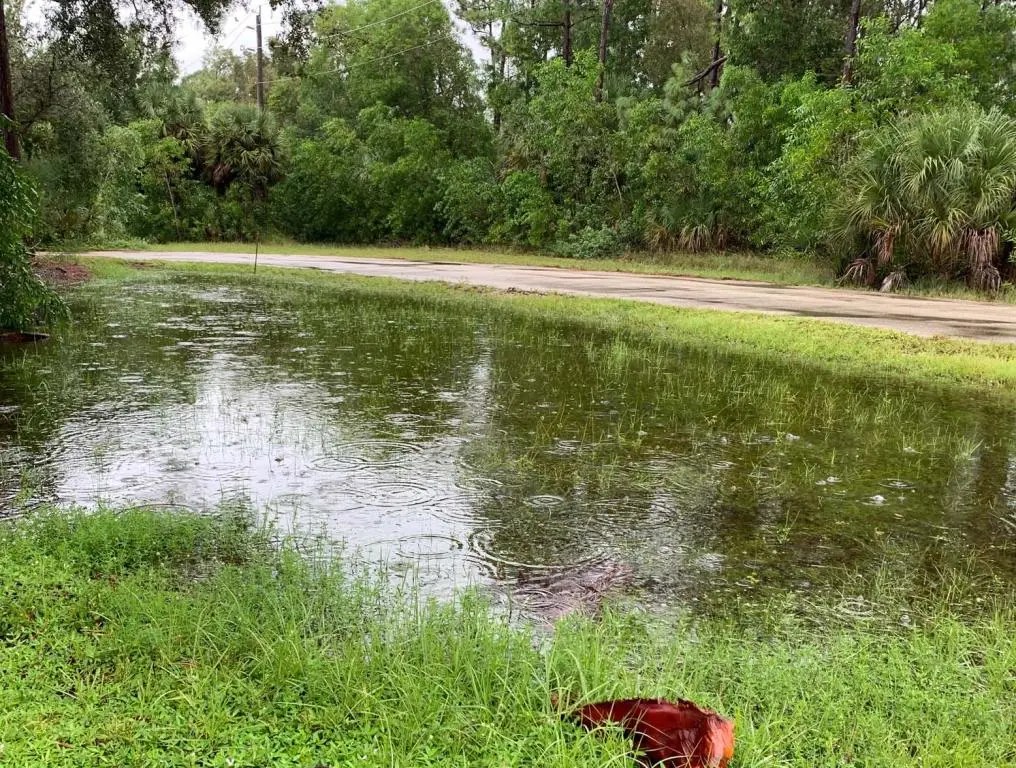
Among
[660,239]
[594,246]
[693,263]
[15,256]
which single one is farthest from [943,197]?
[15,256]

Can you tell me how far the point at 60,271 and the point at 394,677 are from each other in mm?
19129

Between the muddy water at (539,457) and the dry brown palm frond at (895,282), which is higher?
the dry brown palm frond at (895,282)

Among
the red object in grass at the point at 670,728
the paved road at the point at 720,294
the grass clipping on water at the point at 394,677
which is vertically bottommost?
the grass clipping on water at the point at 394,677

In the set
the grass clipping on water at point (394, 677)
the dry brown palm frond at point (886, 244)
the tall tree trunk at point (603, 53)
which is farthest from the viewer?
the tall tree trunk at point (603, 53)

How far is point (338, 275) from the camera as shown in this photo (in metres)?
21.7

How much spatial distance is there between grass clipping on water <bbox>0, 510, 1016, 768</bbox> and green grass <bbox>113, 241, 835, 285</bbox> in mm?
19301

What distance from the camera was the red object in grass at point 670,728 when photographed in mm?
2641

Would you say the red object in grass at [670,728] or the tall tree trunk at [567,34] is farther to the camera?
the tall tree trunk at [567,34]

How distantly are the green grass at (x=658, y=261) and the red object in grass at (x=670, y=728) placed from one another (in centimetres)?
2015

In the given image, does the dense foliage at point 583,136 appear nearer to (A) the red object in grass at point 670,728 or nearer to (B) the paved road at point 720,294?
(B) the paved road at point 720,294

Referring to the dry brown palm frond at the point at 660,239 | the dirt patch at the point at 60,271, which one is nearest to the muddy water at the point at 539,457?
the dirt patch at the point at 60,271

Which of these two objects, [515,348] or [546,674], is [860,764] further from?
[515,348]

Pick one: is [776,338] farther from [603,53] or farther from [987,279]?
[603,53]

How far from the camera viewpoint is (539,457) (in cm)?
654
